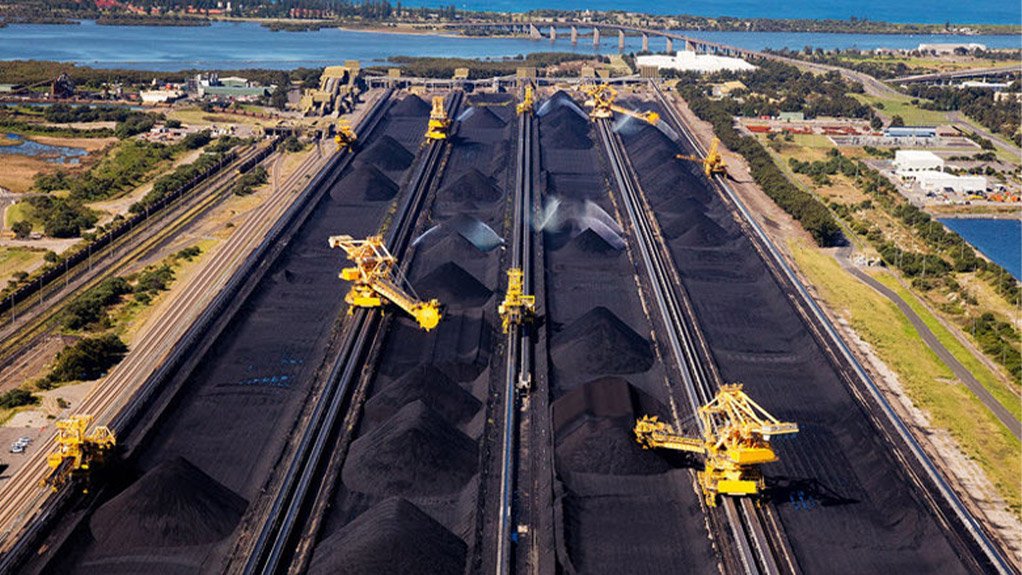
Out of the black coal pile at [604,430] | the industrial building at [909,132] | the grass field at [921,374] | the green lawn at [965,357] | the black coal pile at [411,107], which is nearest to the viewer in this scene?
the black coal pile at [604,430]

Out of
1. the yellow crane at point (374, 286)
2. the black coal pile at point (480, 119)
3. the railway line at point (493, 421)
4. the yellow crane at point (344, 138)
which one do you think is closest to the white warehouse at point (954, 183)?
the railway line at point (493, 421)

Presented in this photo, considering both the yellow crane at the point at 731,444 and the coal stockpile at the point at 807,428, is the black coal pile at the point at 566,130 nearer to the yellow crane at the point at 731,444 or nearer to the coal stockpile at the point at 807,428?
the coal stockpile at the point at 807,428

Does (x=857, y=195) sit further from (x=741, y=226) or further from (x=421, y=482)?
(x=421, y=482)

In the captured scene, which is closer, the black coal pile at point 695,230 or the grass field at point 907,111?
the black coal pile at point 695,230

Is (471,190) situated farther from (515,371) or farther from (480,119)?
(515,371)

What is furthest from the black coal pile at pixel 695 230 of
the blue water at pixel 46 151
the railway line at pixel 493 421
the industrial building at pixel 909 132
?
the blue water at pixel 46 151

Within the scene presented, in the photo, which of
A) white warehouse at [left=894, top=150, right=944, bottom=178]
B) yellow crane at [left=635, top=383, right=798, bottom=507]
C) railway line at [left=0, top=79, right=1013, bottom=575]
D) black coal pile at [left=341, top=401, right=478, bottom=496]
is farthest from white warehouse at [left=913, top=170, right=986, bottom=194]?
black coal pile at [left=341, top=401, right=478, bottom=496]

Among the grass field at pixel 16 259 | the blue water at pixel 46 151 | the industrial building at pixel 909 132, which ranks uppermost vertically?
the industrial building at pixel 909 132

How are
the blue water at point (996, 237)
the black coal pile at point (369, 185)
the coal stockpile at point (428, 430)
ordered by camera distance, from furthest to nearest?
the black coal pile at point (369, 185), the blue water at point (996, 237), the coal stockpile at point (428, 430)

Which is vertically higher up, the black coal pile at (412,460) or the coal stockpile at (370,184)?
the coal stockpile at (370,184)

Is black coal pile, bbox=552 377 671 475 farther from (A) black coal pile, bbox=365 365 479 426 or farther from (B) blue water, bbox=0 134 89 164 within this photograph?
(B) blue water, bbox=0 134 89 164
